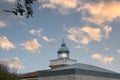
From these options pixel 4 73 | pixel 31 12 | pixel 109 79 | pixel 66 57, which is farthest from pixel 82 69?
pixel 31 12

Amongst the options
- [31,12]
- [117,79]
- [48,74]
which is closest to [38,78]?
[48,74]

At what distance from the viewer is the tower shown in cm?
8050

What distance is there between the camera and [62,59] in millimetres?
80938

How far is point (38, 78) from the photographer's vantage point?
2557 inches

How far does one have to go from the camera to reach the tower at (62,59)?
8050cm

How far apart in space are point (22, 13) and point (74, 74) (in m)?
33.8

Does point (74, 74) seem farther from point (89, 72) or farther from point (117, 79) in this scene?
point (117, 79)

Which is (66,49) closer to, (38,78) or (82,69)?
(38,78)

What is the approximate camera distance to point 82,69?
57.6 metres

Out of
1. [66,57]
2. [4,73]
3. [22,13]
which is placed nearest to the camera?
[22,13]

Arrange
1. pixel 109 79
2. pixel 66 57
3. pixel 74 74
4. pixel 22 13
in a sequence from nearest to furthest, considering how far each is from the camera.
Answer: pixel 22 13 → pixel 74 74 → pixel 109 79 → pixel 66 57

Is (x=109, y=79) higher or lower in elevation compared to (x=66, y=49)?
lower

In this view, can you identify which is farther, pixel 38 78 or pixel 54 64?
pixel 54 64

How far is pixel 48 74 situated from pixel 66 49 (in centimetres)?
2087
